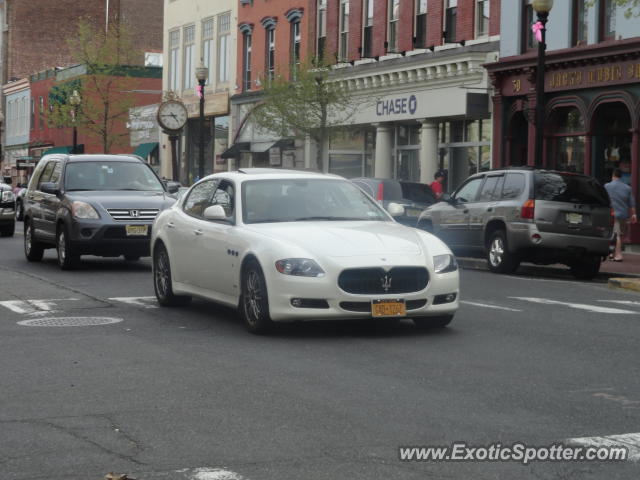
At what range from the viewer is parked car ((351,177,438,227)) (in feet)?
84.2

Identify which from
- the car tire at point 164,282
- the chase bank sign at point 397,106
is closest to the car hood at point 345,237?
the car tire at point 164,282

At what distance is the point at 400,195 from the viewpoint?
85.7 ft

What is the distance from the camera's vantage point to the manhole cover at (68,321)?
12.1 m

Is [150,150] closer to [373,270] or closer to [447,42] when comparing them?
[447,42]

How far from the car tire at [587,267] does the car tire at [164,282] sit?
30.0ft

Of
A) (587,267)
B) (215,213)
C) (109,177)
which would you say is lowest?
(587,267)

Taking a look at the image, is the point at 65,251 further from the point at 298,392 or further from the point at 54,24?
the point at 54,24

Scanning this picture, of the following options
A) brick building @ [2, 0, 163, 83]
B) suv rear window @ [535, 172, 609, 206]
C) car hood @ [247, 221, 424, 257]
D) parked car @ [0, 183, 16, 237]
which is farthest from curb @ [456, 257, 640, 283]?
brick building @ [2, 0, 163, 83]

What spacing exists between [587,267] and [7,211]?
15442mm

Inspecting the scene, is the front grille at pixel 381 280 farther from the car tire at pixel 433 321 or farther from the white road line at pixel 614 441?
the white road line at pixel 614 441

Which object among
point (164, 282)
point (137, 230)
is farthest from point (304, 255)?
point (137, 230)

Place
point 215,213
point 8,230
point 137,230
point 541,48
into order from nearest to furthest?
point 215,213, point 137,230, point 541,48, point 8,230

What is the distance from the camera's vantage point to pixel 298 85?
3700 cm

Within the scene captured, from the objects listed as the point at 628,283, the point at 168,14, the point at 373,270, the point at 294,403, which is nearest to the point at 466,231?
the point at 628,283
